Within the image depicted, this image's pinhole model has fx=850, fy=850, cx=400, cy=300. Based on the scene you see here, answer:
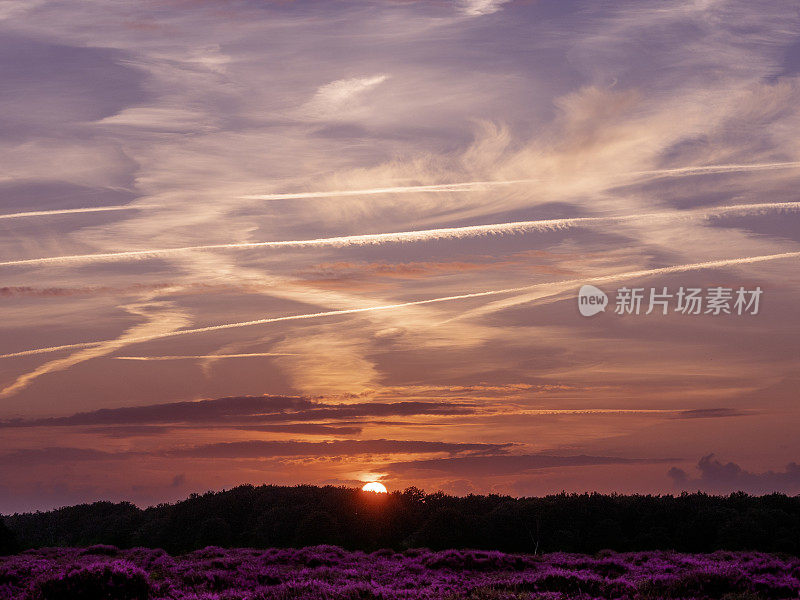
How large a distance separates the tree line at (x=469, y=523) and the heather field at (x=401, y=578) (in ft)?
48.2

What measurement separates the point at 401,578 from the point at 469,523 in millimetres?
28290

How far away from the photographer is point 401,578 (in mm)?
29938

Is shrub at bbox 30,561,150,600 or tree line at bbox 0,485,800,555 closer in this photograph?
shrub at bbox 30,561,150,600

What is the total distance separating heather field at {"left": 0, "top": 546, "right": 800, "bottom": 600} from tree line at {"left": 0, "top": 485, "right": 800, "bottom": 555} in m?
14.7

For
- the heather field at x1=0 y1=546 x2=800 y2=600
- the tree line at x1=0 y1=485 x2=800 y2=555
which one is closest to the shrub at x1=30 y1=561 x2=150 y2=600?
the heather field at x1=0 y1=546 x2=800 y2=600

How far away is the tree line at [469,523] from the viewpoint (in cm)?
5353

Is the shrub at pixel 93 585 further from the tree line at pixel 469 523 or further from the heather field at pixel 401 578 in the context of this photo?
the tree line at pixel 469 523

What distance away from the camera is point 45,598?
2305cm

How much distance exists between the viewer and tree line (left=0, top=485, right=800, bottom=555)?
176 feet

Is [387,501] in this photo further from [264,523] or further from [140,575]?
[140,575]

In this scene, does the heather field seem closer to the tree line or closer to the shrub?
the shrub

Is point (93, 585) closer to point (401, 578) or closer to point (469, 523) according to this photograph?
point (401, 578)

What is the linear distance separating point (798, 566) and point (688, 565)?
3.87 meters

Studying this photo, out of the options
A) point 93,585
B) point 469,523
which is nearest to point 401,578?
point 93,585
